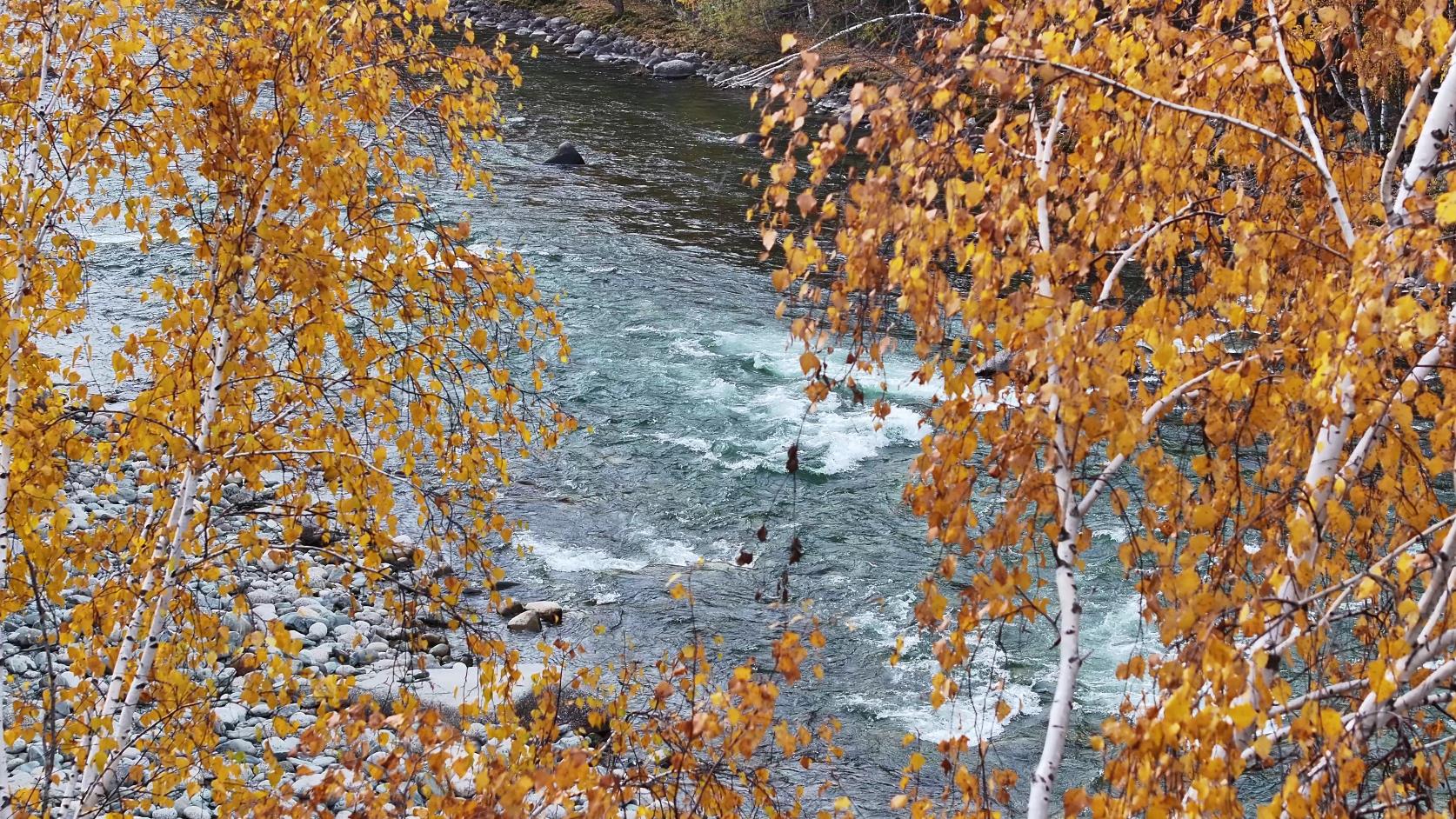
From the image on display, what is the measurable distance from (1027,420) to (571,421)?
9.85ft

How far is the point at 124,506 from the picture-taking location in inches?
419

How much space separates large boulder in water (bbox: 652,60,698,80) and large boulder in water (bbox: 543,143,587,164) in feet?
37.9

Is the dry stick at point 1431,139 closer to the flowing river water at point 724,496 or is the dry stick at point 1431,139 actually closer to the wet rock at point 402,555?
the flowing river water at point 724,496

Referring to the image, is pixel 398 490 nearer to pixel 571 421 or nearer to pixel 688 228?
pixel 571 421

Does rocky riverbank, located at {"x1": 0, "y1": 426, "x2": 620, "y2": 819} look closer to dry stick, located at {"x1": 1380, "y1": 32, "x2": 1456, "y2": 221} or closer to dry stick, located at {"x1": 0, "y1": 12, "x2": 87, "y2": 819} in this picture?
dry stick, located at {"x1": 0, "y1": 12, "x2": 87, "y2": 819}

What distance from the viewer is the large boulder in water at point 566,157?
2312 cm

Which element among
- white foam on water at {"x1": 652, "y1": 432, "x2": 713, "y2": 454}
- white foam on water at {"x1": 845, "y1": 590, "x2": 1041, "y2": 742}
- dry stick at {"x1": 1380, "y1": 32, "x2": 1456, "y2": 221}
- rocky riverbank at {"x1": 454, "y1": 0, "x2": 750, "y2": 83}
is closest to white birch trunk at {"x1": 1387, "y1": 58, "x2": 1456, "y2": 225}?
dry stick at {"x1": 1380, "y1": 32, "x2": 1456, "y2": 221}

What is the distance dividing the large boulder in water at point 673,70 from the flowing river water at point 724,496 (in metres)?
14.4

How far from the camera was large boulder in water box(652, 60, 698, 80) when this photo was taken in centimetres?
3438

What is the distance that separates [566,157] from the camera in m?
23.1

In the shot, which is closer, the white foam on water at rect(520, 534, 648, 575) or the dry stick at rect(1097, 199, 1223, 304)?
the dry stick at rect(1097, 199, 1223, 304)

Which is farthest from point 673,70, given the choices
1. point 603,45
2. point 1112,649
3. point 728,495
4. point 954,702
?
point 954,702

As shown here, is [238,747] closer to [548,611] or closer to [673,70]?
[548,611]

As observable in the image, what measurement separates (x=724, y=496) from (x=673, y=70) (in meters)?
24.8
